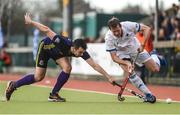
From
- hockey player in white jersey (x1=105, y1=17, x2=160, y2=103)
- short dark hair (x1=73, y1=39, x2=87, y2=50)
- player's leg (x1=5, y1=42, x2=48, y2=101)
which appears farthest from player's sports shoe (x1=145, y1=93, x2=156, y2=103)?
player's leg (x1=5, y1=42, x2=48, y2=101)

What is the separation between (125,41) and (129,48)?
180mm

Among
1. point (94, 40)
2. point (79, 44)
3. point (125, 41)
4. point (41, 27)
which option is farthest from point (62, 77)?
point (94, 40)

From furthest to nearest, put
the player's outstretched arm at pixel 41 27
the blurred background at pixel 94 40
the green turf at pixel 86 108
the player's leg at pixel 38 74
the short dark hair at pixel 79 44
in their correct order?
1. the blurred background at pixel 94 40
2. the player's leg at pixel 38 74
3. the player's outstretched arm at pixel 41 27
4. the short dark hair at pixel 79 44
5. the green turf at pixel 86 108

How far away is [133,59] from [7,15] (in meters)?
40.4

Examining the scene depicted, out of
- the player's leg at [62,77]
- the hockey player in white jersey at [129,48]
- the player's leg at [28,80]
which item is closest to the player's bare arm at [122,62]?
the hockey player in white jersey at [129,48]

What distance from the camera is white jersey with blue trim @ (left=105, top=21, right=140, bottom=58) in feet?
40.1

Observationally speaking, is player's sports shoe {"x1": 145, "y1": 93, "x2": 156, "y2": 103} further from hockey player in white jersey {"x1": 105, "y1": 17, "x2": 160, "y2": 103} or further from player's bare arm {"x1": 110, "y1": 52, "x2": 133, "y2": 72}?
player's bare arm {"x1": 110, "y1": 52, "x2": 133, "y2": 72}

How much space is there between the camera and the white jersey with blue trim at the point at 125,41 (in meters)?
12.2

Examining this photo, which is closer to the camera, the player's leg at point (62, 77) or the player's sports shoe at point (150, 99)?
the player's sports shoe at point (150, 99)

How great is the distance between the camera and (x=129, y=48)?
490 inches

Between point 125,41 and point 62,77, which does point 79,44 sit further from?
point 125,41

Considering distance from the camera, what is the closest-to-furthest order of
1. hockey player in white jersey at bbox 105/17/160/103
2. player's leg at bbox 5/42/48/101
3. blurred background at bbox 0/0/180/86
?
hockey player in white jersey at bbox 105/17/160/103 → player's leg at bbox 5/42/48/101 → blurred background at bbox 0/0/180/86

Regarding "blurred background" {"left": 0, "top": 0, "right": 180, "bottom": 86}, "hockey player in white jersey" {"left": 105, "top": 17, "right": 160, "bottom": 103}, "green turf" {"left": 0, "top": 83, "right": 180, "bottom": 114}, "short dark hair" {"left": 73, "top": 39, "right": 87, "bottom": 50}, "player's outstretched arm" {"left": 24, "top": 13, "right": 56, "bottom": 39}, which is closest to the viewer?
"green turf" {"left": 0, "top": 83, "right": 180, "bottom": 114}

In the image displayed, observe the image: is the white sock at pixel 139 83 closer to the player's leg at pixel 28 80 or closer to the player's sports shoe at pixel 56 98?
the player's sports shoe at pixel 56 98
